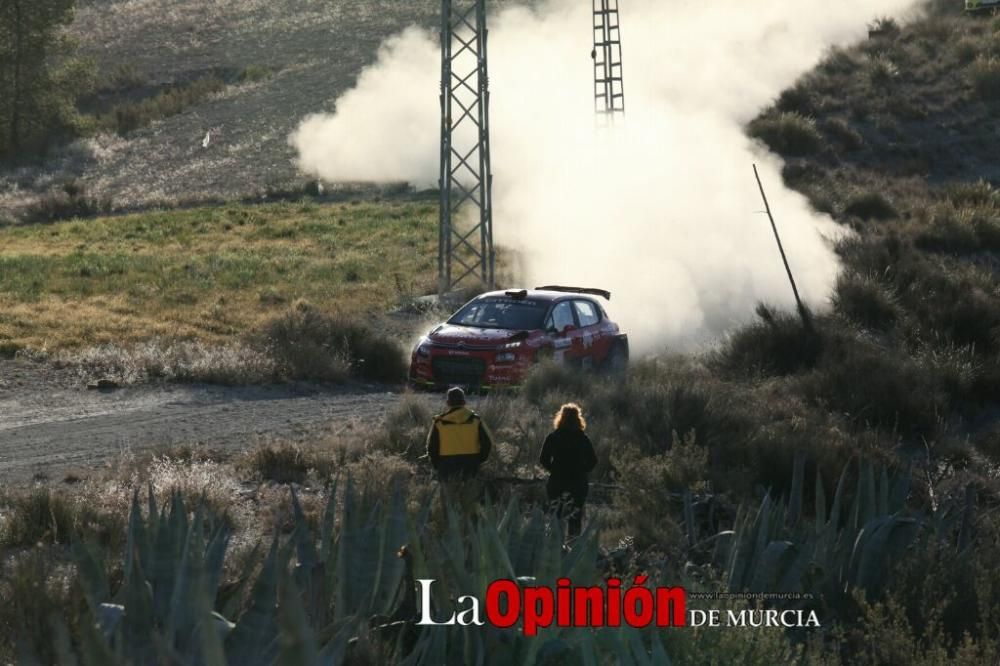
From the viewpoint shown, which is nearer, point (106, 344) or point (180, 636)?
point (180, 636)

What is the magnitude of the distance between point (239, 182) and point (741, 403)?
3560 cm

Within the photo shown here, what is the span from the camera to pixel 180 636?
20.8 ft

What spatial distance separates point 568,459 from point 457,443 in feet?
3.01

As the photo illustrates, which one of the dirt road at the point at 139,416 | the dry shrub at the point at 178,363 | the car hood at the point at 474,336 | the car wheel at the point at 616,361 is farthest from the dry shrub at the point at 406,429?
the car wheel at the point at 616,361

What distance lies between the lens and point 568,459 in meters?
11.7

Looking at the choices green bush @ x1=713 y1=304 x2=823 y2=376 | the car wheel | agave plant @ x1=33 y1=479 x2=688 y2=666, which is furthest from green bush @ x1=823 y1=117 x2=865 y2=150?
agave plant @ x1=33 y1=479 x2=688 y2=666

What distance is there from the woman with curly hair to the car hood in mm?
8369

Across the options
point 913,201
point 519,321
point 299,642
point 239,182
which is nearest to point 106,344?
point 519,321

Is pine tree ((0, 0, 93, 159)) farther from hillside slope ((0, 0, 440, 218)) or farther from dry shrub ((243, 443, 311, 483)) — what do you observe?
dry shrub ((243, 443, 311, 483))

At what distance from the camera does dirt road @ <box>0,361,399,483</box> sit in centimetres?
1576

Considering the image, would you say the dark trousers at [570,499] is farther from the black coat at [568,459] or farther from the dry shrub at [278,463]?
the dry shrub at [278,463]

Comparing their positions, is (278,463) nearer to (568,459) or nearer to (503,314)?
(568,459)

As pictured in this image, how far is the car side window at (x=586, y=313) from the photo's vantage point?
2159cm

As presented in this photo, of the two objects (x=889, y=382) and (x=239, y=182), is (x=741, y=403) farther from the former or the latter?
(x=239, y=182)
